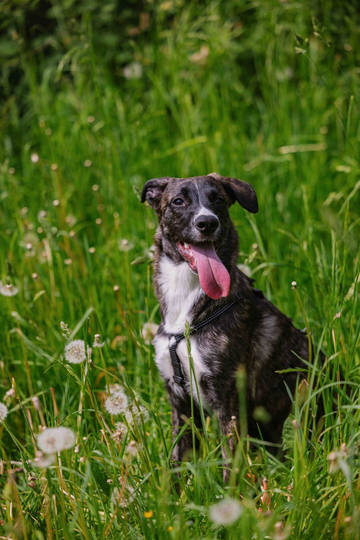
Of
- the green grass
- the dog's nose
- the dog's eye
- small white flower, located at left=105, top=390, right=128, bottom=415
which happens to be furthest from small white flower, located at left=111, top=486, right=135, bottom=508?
the dog's eye

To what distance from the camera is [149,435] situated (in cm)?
271

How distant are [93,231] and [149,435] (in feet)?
6.97

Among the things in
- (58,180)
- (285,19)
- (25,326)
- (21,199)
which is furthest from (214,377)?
(285,19)

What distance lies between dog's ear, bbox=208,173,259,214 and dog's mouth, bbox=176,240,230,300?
0.91ft

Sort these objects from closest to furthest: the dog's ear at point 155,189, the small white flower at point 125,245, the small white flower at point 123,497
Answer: the small white flower at point 123,497, the dog's ear at point 155,189, the small white flower at point 125,245

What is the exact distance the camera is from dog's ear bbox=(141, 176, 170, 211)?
295cm

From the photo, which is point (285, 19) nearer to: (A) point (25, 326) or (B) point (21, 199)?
(B) point (21, 199)

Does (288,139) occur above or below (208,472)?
above

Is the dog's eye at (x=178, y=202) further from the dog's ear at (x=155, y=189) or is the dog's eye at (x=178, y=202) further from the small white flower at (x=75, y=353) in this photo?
the small white flower at (x=75, y=353)

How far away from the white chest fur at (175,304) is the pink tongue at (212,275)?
0.59 ft

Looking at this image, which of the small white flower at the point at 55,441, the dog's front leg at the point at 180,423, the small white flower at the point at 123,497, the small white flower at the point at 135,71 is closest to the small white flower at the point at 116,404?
the small white flower at the point at 123,497

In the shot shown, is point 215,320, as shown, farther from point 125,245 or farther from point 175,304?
point 125,245

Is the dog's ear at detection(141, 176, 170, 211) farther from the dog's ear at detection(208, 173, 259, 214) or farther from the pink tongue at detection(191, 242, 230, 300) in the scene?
the pink tongue at detection(191, 242, 230, 300)

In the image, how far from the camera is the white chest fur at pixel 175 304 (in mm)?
2637
